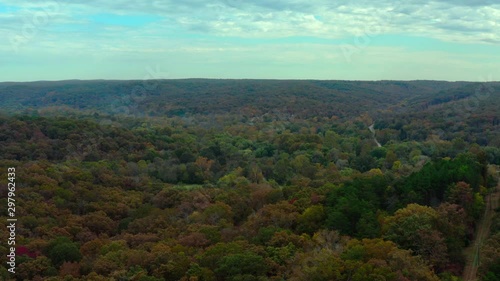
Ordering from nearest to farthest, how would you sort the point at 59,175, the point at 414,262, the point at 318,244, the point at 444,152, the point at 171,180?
1. the point at 414,262
2. the point at 318,244
3. the point at 59,175
4. the point at 171,180
5. the point at 444,152

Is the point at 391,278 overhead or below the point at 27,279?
overhead

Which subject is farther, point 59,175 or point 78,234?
point 59,175

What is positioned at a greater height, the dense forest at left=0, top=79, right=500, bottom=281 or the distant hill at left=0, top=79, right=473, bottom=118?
the distant hill at left=0, top=79, right=473, bottom=118

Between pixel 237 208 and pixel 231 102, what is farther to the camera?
pixel 231 102

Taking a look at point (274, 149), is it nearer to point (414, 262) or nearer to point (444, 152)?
point (444, 152)

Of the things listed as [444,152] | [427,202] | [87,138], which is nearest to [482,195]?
[427,202]

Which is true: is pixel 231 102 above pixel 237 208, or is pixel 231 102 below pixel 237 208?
above

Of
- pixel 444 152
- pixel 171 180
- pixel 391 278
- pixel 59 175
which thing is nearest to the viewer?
pixel 391 278

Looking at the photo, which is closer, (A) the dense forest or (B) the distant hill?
(A) the dense forest

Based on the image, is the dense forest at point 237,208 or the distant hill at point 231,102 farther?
the distant hill at point 231,102

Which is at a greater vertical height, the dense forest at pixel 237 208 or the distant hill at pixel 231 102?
the distant hill at pixel 231 102
